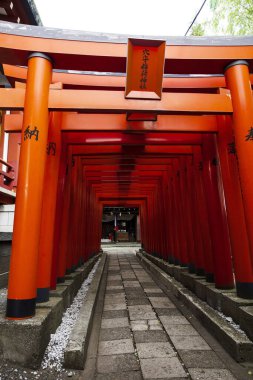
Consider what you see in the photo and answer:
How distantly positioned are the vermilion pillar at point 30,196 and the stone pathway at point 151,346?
1.31m

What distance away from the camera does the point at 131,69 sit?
→ 3.85 m

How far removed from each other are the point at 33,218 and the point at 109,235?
29.6 metres

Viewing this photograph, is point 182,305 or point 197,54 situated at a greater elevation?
point 197,54

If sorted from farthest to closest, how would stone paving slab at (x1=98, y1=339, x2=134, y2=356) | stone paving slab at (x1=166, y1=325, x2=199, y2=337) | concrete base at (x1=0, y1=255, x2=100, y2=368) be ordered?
stone paving slab at (x1=166, y1=325, x2=199, y2=337), stone paving slab at (x1=98, y1=339, x2=134, y2=356), concrete base at (x1=0, y1=255, x2=100, y2=368)

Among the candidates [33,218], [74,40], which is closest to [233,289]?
[33,218]

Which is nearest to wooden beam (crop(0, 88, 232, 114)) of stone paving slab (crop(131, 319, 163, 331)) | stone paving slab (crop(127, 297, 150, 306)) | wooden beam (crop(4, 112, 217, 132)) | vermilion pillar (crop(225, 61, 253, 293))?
vermilion pillar (crop(225, 61, 253, 293))

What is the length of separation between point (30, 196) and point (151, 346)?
2.72 meters

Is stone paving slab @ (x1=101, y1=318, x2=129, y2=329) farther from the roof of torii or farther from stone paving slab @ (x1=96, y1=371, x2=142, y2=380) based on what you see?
the roof of torii

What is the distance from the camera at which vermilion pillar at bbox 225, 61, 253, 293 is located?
3.71m

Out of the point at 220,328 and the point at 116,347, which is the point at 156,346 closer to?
the point at 116,347

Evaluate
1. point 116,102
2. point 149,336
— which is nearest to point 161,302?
point 149,336

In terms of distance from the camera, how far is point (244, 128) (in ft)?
12.6

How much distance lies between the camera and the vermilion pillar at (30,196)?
3.29 metres

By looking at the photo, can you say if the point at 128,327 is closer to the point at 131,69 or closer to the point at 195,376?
the point at 195,376
